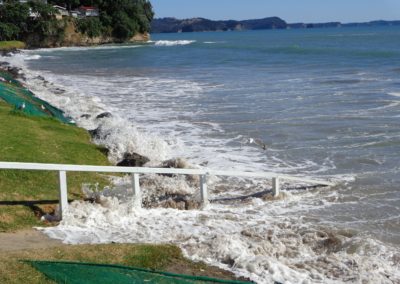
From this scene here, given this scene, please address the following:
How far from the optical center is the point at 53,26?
10381cm

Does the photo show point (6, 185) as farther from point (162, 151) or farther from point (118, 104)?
point (118, 104)

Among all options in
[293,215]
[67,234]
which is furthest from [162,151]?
[67,234]

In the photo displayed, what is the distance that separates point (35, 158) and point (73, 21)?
102702 millimetres

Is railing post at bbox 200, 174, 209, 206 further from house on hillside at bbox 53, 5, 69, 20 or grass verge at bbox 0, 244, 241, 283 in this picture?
house on hillside at bbox 53, 5, 69, 20

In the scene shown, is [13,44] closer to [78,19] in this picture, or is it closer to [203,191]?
[78,19]

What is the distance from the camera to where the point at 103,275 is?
6715 millimetres

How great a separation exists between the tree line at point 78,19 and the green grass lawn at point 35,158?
282ft

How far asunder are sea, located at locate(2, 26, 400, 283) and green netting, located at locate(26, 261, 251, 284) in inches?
49.6

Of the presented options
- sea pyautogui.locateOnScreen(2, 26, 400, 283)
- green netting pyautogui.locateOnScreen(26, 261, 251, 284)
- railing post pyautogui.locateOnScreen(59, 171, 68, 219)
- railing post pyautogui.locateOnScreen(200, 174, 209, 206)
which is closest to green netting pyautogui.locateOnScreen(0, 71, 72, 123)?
sea pyautogui.locateOnScreen(2, 26, 400, 283)

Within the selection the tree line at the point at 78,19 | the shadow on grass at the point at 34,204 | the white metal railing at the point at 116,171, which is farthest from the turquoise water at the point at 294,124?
the tree line at the point at 78,19

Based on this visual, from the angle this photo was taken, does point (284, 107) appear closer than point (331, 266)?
No

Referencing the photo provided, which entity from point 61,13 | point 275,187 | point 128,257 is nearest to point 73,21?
point 61,13

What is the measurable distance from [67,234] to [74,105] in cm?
1675

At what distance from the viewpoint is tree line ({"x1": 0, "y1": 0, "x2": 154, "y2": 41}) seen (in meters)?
99.9
